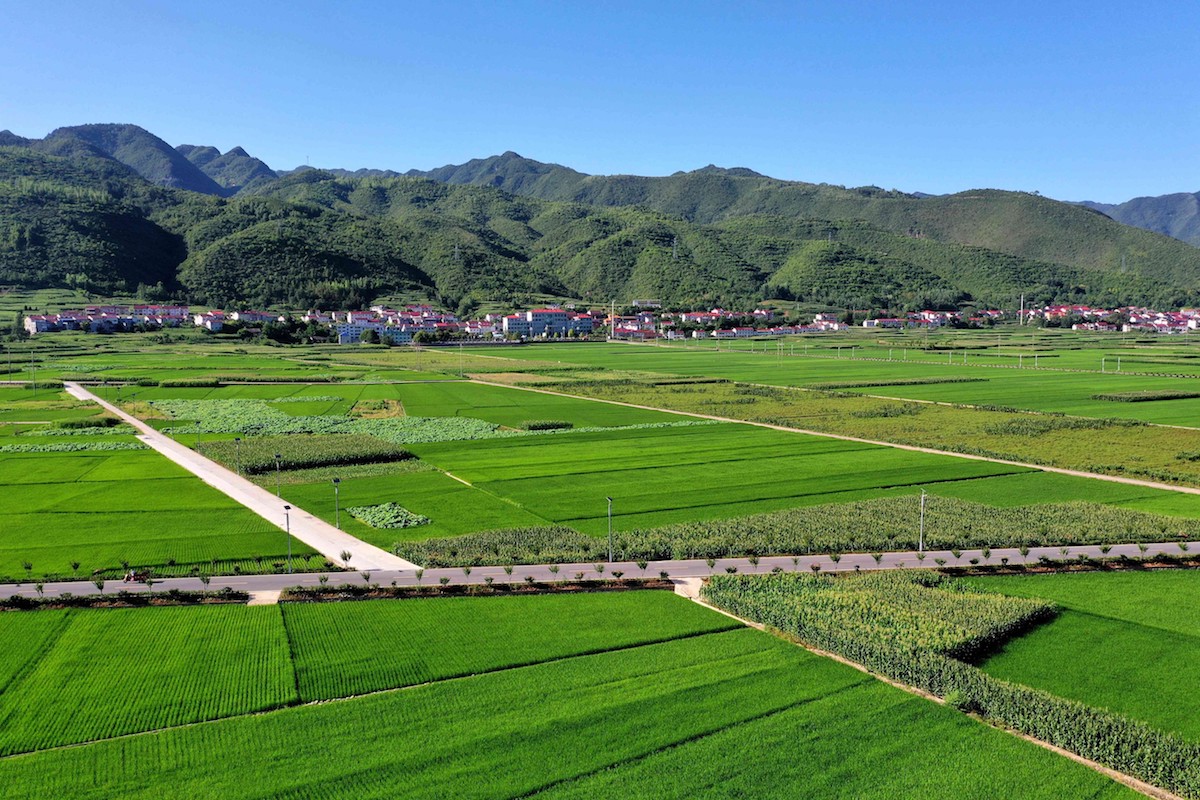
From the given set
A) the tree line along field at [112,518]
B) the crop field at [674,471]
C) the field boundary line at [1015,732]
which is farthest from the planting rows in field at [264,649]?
the crop field at [674,471]

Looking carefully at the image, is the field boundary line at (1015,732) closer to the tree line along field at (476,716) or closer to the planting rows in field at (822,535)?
the tree line along field at (476,716)

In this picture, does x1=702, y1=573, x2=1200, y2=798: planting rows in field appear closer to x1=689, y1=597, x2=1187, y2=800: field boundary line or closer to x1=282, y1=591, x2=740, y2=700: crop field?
x1=689, y1=597, x2=1187, y2=800: field boundary line

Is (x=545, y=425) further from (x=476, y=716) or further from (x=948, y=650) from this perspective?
(x=476, y=716)

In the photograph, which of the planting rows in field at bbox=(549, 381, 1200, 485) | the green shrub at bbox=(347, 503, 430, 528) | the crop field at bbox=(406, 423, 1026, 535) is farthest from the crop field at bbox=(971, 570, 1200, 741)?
the green shrub at bbox=(347, 503, 430, 528)

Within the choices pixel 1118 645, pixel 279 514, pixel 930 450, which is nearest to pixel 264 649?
pixel 279 514

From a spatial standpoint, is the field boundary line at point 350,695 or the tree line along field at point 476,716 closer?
the tree line along field at point 476,716

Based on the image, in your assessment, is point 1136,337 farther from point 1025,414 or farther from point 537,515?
point 537,515
